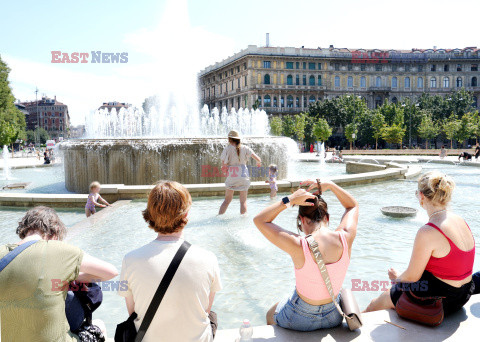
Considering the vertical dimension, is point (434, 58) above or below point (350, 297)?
above

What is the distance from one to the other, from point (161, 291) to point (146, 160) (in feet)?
31.5

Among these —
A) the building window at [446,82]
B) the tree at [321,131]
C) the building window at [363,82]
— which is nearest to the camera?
the tree at [321,131]

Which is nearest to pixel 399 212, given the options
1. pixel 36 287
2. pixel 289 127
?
pixel 36 287

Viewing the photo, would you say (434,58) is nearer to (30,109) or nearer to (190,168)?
(190,168)

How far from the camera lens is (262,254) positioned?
219 inches

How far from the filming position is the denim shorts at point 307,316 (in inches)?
113

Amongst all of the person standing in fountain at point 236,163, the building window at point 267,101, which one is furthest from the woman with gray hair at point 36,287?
the building window at point 267,101

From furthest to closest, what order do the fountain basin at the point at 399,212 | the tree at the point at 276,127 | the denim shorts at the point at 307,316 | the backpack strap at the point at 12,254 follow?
the tree at the point at 276,127 → the fountain basin at the point at 399,212 → the denim shorts at the point at 307,316 → the backpack strap at the point at 12,254

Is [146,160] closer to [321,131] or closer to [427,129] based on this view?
[321,131]

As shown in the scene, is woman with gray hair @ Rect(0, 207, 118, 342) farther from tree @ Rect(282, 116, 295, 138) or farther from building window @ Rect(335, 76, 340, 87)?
building window @ Rect(335, 76, 340, 87)

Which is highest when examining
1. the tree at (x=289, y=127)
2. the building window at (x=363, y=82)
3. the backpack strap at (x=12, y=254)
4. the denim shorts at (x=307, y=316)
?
the building window at (x=363, y=82)

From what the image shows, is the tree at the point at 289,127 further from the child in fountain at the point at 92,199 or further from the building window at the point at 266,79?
the child in fountain at the point at 92,199

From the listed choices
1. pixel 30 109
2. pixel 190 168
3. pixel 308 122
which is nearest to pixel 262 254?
pixel 190 168

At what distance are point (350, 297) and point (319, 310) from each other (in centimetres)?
25
